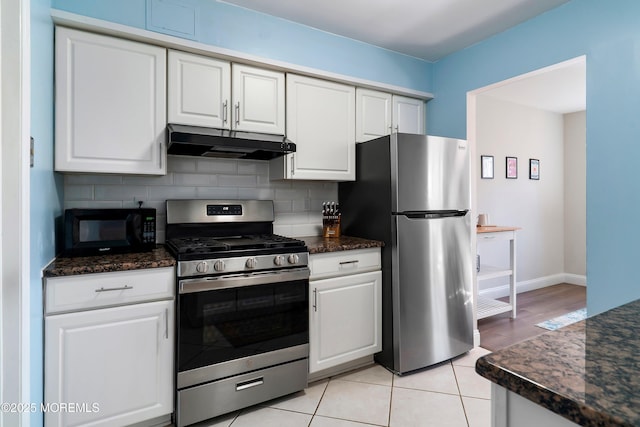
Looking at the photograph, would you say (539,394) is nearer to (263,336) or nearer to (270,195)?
(263,336)

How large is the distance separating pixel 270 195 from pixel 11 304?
1733 millimetres

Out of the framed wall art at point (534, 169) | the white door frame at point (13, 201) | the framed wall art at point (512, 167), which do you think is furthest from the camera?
the framed wall art at point (534, 169)

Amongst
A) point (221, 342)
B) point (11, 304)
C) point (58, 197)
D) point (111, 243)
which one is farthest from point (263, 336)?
point (58, 197)

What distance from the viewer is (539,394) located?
0.50m

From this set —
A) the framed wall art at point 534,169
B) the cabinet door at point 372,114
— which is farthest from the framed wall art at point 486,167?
the cabinet door at point 372,114

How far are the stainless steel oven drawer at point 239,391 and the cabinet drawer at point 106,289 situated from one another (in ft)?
1.82

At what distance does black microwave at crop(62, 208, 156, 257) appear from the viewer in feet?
5.82

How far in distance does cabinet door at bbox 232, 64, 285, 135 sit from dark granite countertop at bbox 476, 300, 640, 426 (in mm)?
2015

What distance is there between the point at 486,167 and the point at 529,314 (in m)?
1.71

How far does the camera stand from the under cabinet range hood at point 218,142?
1.88 metres

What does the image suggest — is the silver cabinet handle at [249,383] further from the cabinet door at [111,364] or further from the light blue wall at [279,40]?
the light blue wall at [279,40]

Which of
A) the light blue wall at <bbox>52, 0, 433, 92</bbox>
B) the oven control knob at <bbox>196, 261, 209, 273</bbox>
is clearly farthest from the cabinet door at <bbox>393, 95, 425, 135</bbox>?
the oven control knob at <bbox>196, 261, 209, 273</bbox>

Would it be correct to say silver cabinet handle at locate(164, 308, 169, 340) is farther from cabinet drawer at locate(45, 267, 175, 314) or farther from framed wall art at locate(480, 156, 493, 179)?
framed wall art at locate(480, 156, 493, 179)

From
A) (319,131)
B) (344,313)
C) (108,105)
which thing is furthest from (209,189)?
(344,313)
